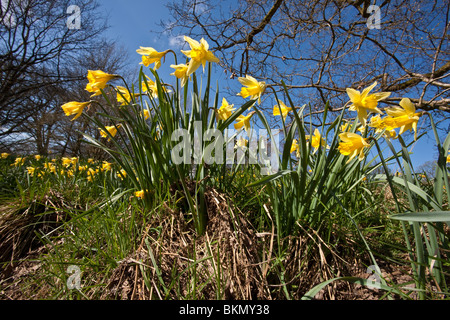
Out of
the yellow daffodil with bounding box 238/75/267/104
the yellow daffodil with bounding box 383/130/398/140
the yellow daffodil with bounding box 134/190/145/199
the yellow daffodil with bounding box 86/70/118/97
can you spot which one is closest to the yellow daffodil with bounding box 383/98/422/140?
the yellow daffodil with bounding box 383/130/398/140

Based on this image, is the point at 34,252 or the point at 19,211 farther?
the point at 19,211

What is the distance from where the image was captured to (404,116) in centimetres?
91

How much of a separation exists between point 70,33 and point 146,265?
373 inches

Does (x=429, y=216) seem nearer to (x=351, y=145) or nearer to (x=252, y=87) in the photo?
(x=351, y=145)

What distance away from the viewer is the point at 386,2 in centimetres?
324

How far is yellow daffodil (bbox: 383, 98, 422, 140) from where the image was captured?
899mm

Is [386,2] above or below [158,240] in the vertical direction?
above

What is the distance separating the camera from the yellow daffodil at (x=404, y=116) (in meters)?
0.90

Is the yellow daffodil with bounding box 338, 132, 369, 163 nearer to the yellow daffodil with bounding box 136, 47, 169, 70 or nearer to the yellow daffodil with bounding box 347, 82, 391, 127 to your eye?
the yellow daffodil with bounding box 347, 82, 391, 127

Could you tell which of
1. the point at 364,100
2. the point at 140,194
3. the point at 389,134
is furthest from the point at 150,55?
the point at 389,134

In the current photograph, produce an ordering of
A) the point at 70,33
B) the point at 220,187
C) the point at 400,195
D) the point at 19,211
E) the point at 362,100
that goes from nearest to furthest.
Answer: the point at 362,100, the point at 220,187, the point at 19,211, the point at 400,195, the point at 70,33

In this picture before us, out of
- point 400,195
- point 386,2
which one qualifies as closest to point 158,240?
point 400,195
